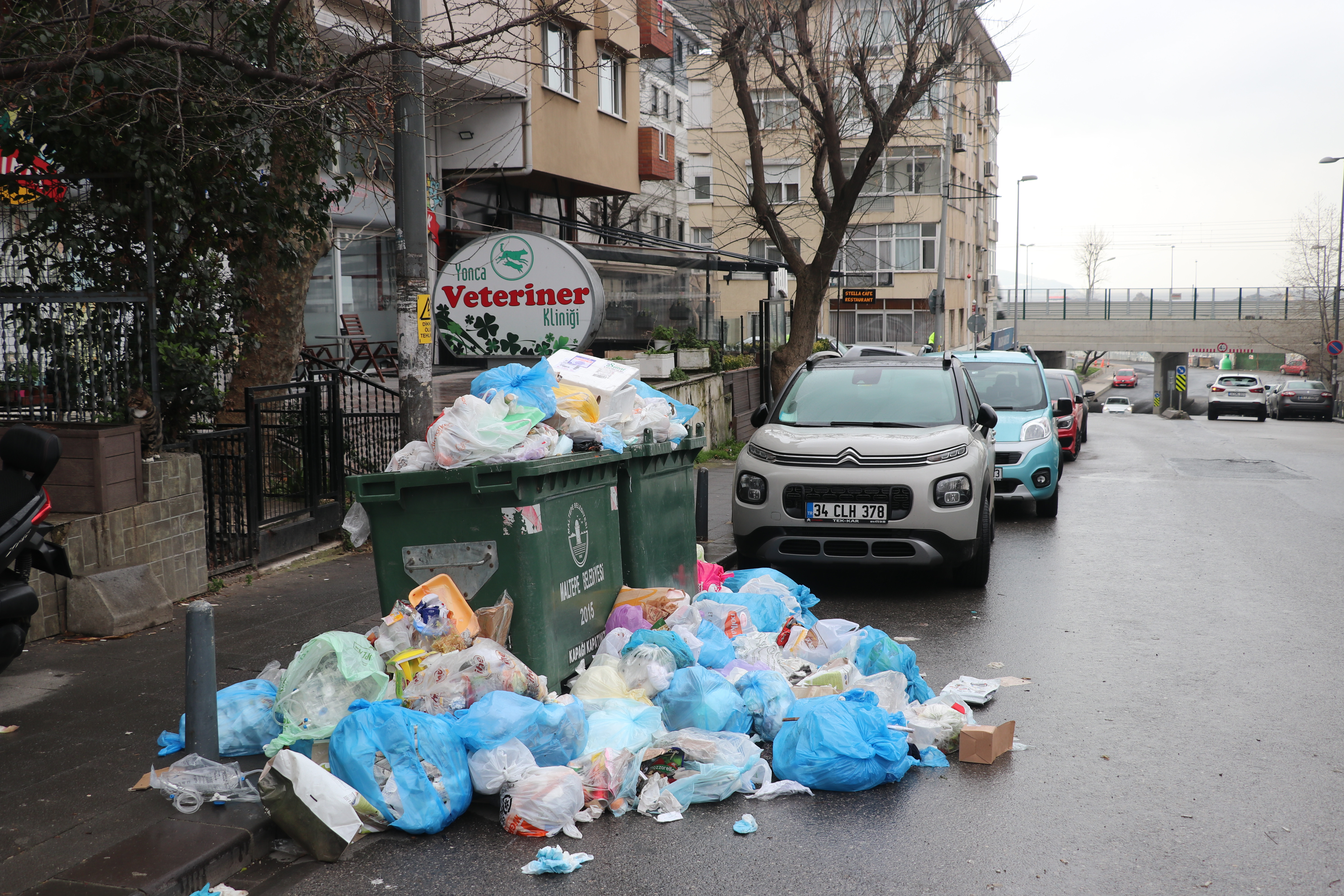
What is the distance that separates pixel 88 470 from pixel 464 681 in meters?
3.54

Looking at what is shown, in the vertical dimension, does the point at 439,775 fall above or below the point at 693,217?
below

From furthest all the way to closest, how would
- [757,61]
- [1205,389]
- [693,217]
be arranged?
[1205,389] < [693,217] < [757,61]

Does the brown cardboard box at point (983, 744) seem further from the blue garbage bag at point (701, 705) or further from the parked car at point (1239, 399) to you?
the parked car at point (1239, 399)

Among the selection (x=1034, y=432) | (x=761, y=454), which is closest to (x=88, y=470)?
(x=761, y=454)

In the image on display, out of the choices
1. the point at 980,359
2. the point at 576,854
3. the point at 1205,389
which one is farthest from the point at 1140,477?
the point at 1205,389

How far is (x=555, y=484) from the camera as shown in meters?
5.41

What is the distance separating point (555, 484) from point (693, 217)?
1759 inches

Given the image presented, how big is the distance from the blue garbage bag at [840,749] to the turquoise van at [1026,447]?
7.57m

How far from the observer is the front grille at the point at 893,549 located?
7.95 metres

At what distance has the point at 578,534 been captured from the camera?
5.61 meters

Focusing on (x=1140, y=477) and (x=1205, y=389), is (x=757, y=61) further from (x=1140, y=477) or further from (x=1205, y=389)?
(x=1205, y=389)

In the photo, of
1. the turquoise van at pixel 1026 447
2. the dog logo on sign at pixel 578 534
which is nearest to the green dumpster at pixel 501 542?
the dog logo on sign at pixel 578 534

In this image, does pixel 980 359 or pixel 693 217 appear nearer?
pixel 980 359

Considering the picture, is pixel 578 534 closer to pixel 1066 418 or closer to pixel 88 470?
pixel 88 470
